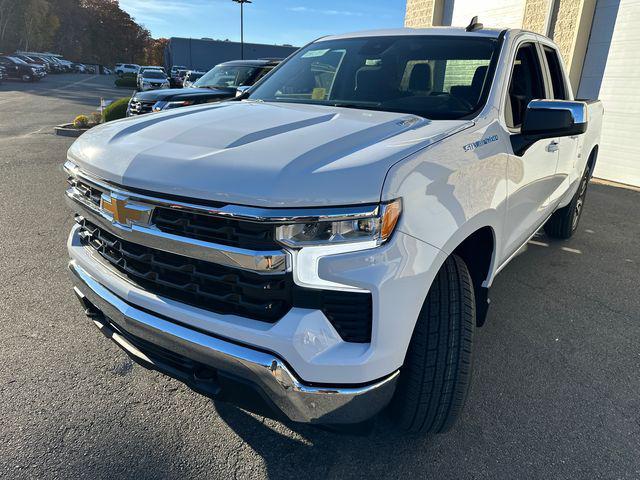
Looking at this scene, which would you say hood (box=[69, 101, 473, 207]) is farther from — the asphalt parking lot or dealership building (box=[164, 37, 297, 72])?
dealership building (box=[164, 37, 297, 72])

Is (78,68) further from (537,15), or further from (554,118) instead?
(554,118)

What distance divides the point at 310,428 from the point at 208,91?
7055 mm

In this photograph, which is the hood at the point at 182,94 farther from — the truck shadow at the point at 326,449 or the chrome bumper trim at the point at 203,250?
the truck shadow at the point at 326,449

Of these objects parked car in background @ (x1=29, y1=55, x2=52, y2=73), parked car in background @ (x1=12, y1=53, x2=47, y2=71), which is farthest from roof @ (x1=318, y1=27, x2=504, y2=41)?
parked car in background @ (x1=29, y1=55, x2=52, y2=73)

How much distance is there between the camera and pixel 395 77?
2.96 m

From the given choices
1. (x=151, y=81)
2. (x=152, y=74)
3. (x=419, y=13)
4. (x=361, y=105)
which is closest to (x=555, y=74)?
(x=361, y=105)

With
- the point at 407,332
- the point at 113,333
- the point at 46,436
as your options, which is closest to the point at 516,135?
the point at 407,332

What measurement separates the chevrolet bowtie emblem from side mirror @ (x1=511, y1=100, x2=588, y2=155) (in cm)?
191

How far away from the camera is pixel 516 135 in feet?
8.55

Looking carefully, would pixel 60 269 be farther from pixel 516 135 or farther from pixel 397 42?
pixel 516 135

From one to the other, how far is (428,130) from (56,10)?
8336 centimetres

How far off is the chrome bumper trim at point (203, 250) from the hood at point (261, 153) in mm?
164

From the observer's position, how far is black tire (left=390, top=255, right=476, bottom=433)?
6.50 feet

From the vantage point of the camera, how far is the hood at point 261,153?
1601 mm
